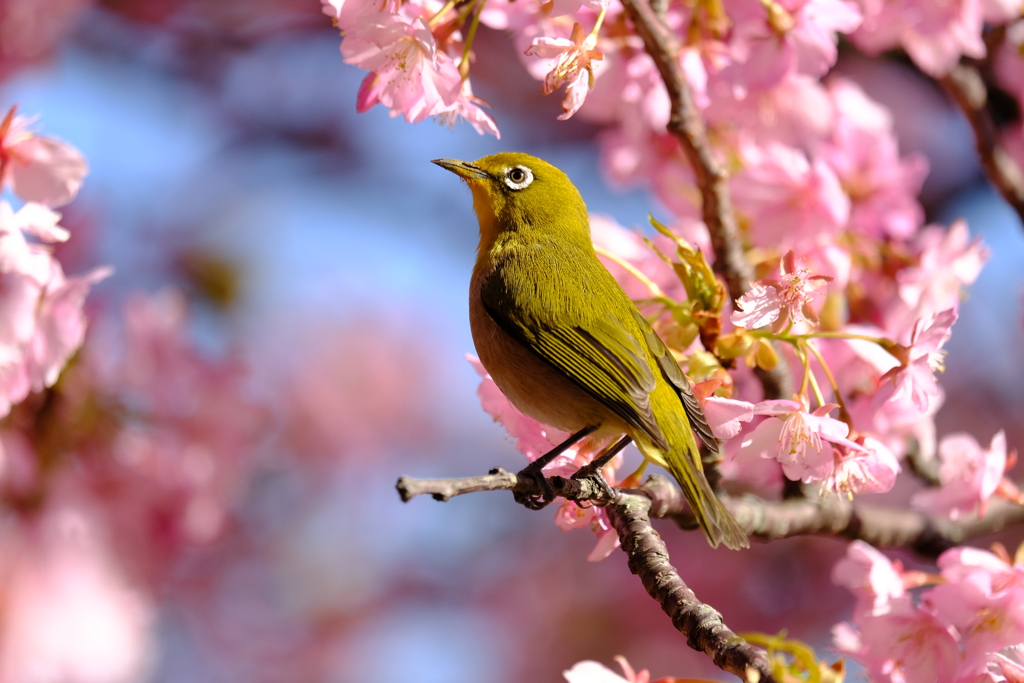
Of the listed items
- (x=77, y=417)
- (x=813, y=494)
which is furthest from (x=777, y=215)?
(x=77, y=417)

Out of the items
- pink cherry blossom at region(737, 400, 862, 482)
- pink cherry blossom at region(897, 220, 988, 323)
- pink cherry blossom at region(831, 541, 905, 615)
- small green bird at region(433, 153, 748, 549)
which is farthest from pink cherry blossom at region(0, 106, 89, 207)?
pink cherry blossom at region(897, 220, 988, 323)

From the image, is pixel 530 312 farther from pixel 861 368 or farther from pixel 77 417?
pixel 77 417

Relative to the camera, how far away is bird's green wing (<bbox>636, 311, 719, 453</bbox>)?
1.87 meters

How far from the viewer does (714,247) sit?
2250 millimetres

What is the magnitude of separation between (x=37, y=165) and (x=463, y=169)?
1048 mm

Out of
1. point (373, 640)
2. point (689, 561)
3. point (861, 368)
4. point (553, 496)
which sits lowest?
point (373, 640)

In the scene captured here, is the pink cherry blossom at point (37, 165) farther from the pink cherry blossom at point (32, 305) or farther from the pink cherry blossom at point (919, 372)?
the pink cherry blossom at point (919, 372)

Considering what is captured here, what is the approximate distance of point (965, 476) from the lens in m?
2.24

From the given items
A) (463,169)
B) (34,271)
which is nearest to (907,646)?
(463,169)

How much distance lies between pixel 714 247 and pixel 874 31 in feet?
3.62

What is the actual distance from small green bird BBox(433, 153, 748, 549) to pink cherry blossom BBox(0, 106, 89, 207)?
3.27 ft

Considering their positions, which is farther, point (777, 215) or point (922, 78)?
point (922, 78)

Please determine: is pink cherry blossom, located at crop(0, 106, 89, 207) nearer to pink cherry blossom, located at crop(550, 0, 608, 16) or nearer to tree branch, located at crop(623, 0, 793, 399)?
pink cherry blossom, located at crop(550, 0, 608, 16)

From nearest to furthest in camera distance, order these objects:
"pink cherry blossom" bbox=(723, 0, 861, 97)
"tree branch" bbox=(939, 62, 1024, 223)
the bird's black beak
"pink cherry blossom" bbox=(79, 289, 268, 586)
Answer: "pink cherry blossom" bbox=(723, 0, 861, 97) → the bird's black beak → "tree branch" bbox=(939, 62, 1024, 223) → "pink cherry blossom" bbox=(79, 289, 268, 586)
